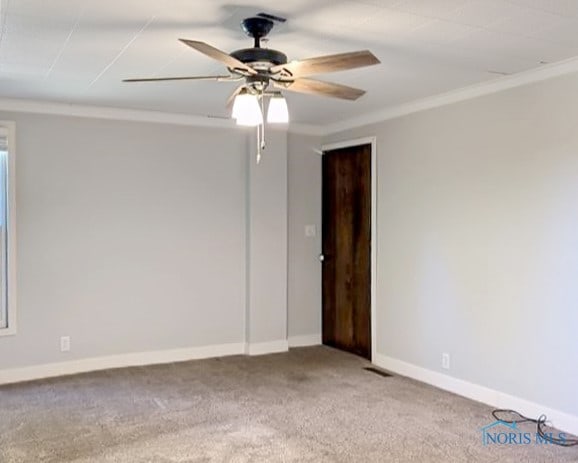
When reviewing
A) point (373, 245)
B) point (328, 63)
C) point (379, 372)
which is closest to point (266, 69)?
point (328, 63)

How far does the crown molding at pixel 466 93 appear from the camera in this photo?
3511mm

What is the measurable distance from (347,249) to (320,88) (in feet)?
9.34

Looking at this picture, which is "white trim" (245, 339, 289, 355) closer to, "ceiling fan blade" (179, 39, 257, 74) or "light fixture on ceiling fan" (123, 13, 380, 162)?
"light fixture on ceiling fan" (123, 13, 380, 162)

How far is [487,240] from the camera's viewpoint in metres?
4.04

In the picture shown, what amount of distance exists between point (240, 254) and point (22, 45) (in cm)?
292

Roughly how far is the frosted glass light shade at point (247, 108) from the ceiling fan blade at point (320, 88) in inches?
7.0

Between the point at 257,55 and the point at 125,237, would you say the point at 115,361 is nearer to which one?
the point at 125,237

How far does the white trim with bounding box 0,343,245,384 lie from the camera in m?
4.61

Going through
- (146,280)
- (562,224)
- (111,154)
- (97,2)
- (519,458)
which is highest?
(97,2)

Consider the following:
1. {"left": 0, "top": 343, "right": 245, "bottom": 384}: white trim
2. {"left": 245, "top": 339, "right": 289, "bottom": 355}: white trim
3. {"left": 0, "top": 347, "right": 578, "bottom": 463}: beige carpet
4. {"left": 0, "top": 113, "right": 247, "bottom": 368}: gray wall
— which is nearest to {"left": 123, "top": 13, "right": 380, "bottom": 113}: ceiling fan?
{"left": 0, "top": 347, "right": 578, "bottom": 463}: beige carpet

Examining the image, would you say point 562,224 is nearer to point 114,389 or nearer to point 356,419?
point 356,419

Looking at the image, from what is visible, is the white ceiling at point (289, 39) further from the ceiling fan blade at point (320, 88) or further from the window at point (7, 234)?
the window at point (7, 234)

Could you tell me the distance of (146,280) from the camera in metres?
5.12

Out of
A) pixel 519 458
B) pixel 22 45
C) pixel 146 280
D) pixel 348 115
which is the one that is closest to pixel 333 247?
pixel 348 115
